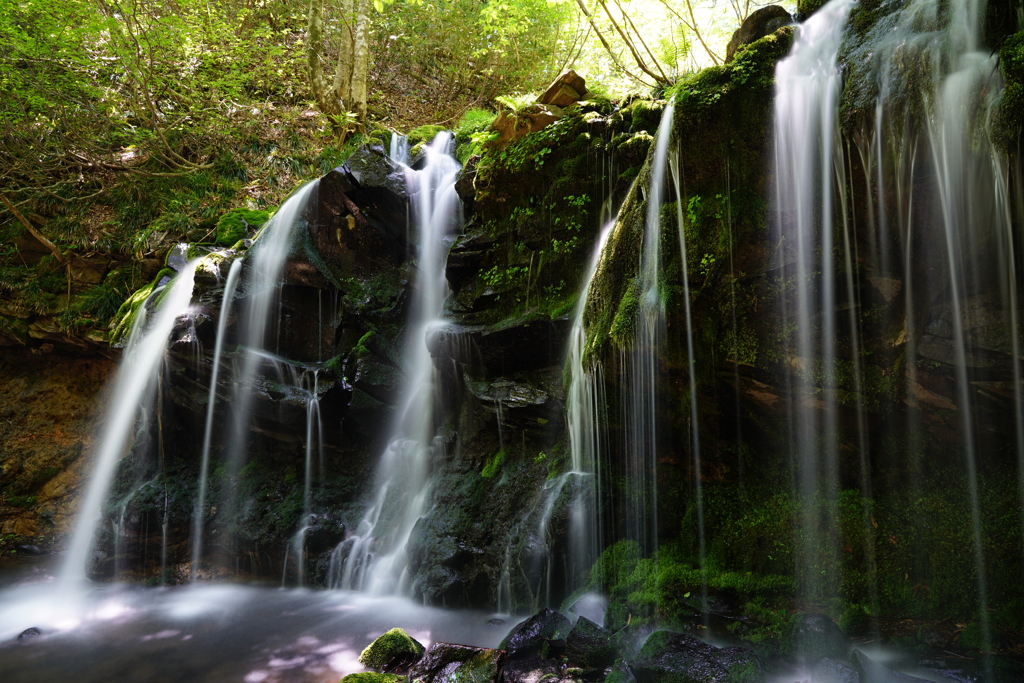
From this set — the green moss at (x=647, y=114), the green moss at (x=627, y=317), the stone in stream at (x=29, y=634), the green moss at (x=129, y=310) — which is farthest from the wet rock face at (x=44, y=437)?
the green moss at (x=647, y=114)

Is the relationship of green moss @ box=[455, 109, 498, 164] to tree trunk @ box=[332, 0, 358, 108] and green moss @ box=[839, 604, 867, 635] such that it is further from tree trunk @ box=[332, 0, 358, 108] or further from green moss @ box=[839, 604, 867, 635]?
green moss @ box=[839, 604, 867, 635]

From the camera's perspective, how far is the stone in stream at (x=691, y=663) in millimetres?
3844

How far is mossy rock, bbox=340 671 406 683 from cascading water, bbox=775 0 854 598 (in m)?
3.32

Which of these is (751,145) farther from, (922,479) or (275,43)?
(275,43)

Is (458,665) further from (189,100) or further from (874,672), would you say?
(189,100)

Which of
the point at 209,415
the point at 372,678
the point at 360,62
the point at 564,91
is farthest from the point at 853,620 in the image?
the point at 360,62

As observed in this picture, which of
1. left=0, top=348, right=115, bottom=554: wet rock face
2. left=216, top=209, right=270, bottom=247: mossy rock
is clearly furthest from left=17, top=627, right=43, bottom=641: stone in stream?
left=216, top=209, right=270, bottom=247: mossy rock

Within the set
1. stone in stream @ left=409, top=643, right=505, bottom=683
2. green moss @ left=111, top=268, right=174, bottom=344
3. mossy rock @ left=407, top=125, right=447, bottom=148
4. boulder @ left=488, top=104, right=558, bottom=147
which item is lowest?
stone in stream @ left=409, top=643, right=505, bottom=683

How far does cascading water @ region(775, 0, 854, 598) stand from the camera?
173 inches

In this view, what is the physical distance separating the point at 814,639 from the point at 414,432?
5.58 metres

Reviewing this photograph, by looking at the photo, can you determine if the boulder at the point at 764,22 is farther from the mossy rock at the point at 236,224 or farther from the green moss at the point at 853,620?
the mossy rock at the point at 236,224

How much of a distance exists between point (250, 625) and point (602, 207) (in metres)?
6.15

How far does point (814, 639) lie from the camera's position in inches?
165

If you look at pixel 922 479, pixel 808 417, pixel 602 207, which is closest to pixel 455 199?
pixel 602 207
